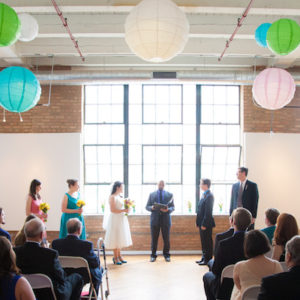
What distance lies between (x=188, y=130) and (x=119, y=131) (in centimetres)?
173

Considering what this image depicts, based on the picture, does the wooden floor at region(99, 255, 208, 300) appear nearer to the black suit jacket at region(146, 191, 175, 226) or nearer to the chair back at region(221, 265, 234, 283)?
the black suit jacket at region(146, 191, 175, 226)

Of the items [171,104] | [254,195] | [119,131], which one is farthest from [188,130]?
[254,195]

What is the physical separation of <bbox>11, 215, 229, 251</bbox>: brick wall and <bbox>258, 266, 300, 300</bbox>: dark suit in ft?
20.8

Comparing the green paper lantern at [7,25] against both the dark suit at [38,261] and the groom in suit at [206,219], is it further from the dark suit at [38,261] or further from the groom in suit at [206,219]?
the groom in suit at [206,219]

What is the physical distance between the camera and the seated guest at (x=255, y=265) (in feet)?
10.2

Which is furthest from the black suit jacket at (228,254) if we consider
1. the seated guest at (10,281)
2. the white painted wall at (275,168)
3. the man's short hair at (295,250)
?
the white painted wall at (275,168)

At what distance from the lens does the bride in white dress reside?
771 cm

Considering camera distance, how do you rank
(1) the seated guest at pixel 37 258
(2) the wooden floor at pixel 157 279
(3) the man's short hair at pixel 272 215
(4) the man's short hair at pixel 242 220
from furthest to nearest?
(2) the wooden floor at pixel 157 279 → (3) the man's short hair at pixel 272 215 → (4) the man's short hair at pixel 242 220 → (1) the seated guest at pixel 37 258

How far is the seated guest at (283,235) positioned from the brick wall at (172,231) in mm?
5010

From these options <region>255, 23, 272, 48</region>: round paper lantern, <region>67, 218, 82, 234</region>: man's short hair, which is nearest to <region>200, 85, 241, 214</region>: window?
<region>255, 23, 272, 48</region>: round paper lantern

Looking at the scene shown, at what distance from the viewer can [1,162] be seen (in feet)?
29.2

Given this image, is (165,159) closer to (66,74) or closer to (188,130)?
(188,130)

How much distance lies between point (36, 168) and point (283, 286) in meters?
A: 7.27

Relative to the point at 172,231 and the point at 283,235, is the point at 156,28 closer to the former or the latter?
the point at 283,235
